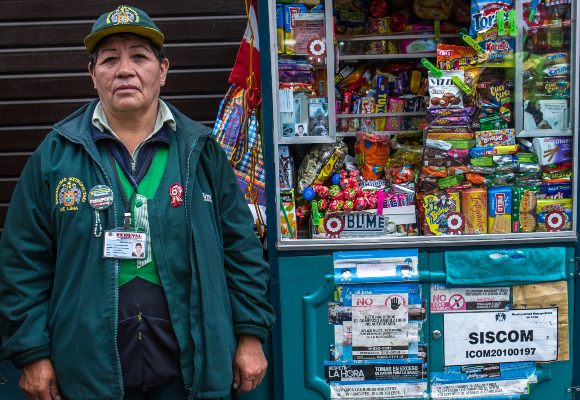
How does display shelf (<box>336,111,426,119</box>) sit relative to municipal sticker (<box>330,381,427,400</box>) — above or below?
above

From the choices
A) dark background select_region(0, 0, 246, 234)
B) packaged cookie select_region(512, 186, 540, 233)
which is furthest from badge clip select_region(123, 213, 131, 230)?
dark background select_region(0, 0, 246, 234)

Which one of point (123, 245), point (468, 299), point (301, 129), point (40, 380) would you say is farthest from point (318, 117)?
point (40, 380)

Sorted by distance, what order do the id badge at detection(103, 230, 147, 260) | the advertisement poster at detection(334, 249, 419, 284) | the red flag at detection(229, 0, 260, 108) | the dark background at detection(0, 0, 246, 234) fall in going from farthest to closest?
the dark background at detection(0, 0, 246, 234)
the red flag at detection(229, 0, 260, 108)
the advertisement poster at detection(334, 249, 419, 284)
the id badge at detection(103, 230, 147, 260)

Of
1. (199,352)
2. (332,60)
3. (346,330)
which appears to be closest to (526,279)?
(346,330)

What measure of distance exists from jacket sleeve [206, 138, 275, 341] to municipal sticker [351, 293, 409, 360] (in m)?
0.62

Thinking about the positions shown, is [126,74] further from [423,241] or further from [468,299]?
[468,299]

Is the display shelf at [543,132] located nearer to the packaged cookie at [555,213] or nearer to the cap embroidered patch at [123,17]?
the packaged cookie at [555,213]

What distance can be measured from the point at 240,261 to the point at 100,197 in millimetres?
520

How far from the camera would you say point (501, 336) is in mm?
2957

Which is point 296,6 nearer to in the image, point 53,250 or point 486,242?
point 486,242

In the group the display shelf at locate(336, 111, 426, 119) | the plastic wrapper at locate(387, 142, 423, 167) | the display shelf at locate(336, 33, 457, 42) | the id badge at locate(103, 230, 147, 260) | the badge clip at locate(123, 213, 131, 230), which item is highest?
the display shelf at locate(336, 33, 457, 42)

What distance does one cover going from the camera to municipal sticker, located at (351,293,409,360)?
2920 millimetres

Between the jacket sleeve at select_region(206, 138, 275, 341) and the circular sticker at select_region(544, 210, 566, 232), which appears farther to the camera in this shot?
the circular sticker at select_region(544, 210, 566, 232)

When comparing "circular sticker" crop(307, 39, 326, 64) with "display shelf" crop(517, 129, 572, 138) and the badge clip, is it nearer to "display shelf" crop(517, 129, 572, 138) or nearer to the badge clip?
"display shelf" crop(517, 129, 572, 138)
